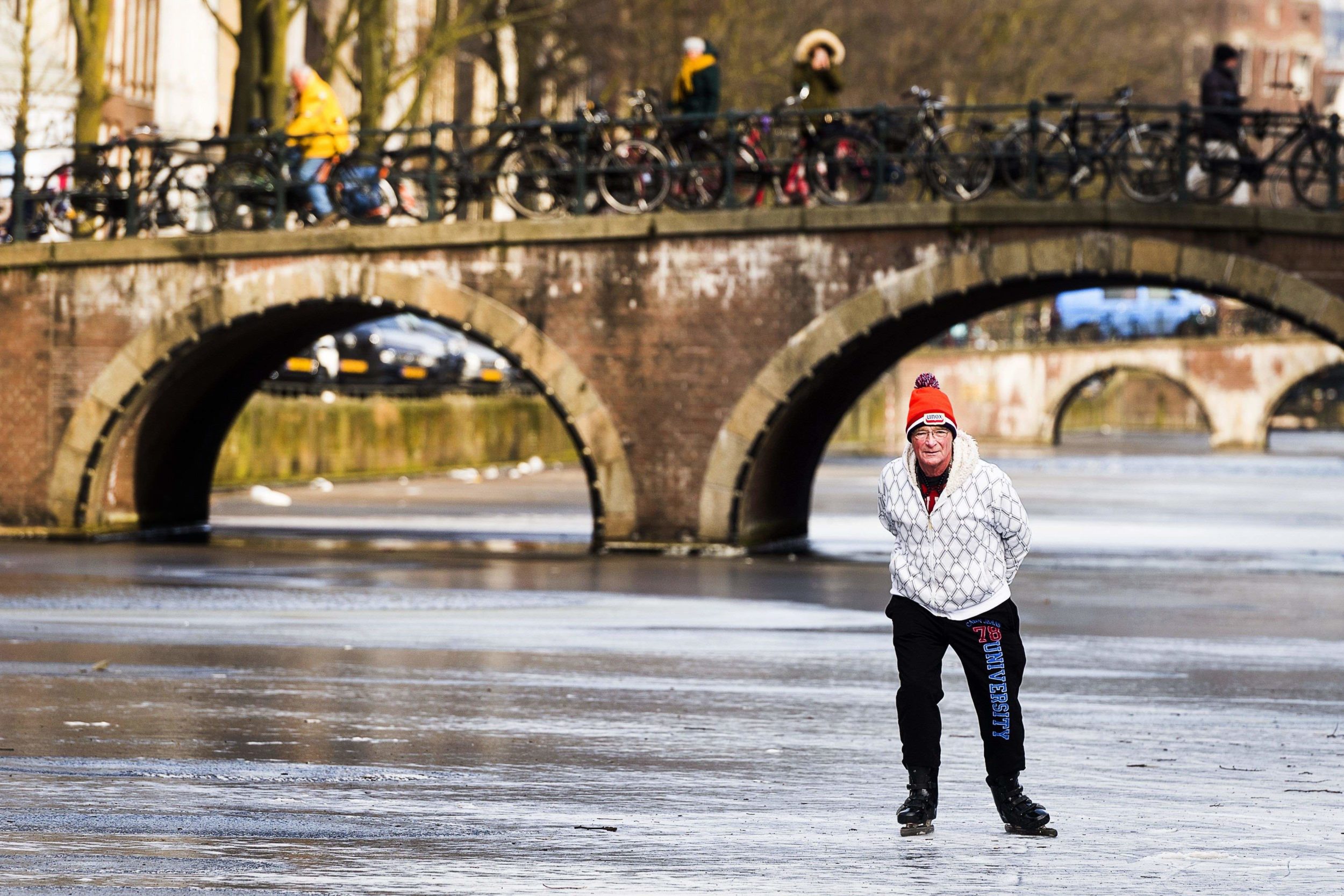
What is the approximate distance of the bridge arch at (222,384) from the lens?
21.9m

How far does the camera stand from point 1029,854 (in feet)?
23.1

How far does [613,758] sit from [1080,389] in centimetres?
6521

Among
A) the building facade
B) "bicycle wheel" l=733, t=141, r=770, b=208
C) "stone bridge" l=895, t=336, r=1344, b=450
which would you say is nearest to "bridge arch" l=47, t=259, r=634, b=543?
"bicycle wheel" l=733, t=141, r=770, b=208

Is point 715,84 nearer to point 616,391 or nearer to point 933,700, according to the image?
point 616,391

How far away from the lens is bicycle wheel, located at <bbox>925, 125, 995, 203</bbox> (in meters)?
21.0

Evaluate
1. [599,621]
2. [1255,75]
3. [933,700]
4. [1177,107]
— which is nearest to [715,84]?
[1177,107]

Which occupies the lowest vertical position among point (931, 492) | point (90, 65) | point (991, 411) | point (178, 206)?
point (931, 492)

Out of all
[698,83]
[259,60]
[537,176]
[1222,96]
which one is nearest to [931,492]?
[537,176]

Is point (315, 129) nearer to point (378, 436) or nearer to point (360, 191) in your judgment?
point (360, 191)

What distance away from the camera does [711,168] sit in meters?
21.8

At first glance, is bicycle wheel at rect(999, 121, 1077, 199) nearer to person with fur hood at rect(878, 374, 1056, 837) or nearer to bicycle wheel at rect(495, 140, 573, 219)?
bicycle wheel at rect(495, 140, 573, 219)

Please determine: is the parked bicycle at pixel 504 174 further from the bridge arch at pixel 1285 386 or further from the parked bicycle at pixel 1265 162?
the bridge arch at pixel 1285 386

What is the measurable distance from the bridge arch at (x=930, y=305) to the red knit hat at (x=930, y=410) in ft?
43.5

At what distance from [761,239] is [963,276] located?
1.81 m
